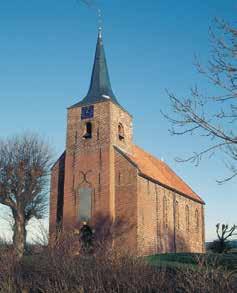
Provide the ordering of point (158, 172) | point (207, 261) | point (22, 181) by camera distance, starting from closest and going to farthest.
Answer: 1. point (207, 261)
2. point (22, 181)
3. point (158, 172)

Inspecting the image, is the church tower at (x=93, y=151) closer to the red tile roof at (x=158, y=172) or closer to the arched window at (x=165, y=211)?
the red tile roof at (x=158, y=172)

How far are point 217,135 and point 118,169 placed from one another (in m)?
23.0

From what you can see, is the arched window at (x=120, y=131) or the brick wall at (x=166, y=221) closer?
the brick wall at (x=166, y=221)

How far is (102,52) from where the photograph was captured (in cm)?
3566

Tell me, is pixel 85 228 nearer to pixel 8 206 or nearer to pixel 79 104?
pixel 8 206

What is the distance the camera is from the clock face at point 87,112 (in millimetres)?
32344

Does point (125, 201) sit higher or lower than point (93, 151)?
lower

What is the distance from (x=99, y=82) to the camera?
34281mm

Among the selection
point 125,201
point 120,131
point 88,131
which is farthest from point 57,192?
point 120,131

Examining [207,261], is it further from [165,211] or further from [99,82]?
[99,82]

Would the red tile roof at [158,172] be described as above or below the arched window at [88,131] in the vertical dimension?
below

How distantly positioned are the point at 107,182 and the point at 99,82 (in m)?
9.11

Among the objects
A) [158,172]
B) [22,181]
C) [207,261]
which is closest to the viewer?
[207,261]

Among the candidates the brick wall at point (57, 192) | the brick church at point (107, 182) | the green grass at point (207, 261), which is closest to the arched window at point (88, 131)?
the brick church at point (107, 182)
